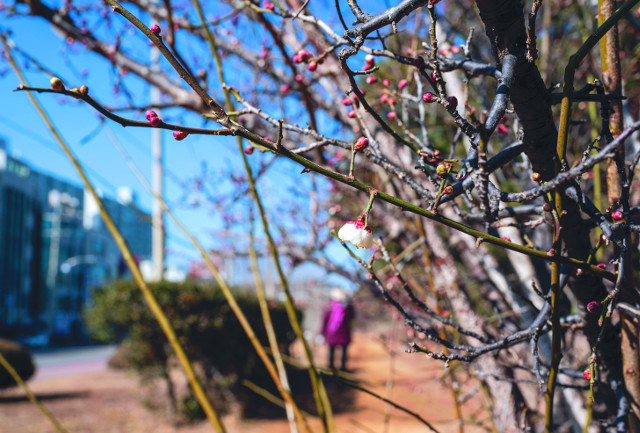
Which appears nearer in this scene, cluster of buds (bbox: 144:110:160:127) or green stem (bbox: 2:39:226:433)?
cluster of buds (bbox: 144:110:160:127)

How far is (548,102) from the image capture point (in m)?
1.01

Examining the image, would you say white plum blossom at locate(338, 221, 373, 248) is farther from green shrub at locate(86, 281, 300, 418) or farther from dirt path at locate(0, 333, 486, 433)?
green shrub at locate(86, 281, 300, 418)

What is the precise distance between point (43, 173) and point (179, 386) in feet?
129

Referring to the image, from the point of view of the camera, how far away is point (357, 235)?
86 centimetres

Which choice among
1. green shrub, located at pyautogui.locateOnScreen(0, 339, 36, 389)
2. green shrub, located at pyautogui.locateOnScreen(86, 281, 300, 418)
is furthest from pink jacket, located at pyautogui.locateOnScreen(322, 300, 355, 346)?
green shrub, located at pyautogui.locateOnScreen(0, 339, 36, 389)

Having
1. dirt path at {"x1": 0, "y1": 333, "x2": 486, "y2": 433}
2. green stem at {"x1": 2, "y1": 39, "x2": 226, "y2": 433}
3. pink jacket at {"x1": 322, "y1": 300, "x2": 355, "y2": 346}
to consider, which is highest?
green stem at {"x1": 2, "y1": 39, "x2": 226, "y2": 433}

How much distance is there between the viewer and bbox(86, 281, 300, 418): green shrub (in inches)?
287

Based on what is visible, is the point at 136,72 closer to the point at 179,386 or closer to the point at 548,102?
the point at 548,102

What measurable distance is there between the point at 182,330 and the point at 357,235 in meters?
6.82

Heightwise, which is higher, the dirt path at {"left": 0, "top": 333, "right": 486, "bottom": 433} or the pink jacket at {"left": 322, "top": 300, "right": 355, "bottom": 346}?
the pink jacket at {"left": 322, "top": 300, "right": 355, "bottom": 346}

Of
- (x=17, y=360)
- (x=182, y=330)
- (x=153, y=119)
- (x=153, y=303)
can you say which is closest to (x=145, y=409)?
(x=182, y=330)

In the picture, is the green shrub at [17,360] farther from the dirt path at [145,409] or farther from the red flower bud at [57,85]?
the red flower bud at [57,85]

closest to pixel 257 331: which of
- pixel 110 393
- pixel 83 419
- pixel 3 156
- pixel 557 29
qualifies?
pixel 83 419

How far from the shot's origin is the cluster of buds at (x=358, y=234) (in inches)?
33.7
